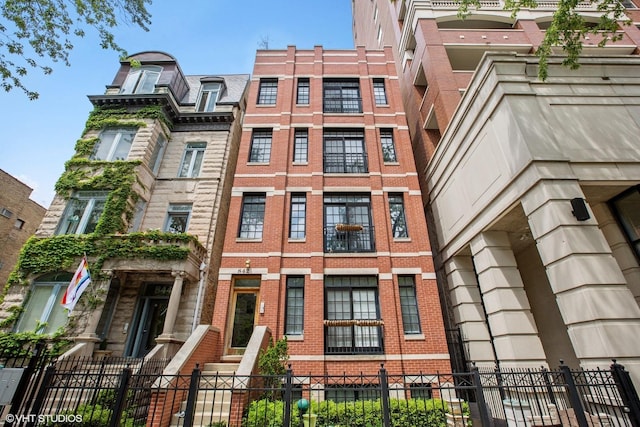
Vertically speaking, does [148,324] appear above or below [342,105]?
below

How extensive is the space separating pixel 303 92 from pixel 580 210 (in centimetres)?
1349

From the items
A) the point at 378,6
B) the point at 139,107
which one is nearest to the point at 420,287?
the point at 139,107

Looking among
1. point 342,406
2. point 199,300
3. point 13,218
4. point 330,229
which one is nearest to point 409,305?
point 330,229

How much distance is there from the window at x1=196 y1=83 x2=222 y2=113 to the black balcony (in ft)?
22.5

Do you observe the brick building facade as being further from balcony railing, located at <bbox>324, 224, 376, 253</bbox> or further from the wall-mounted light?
the wall-mounted light

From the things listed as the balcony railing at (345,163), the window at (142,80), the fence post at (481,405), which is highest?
the window at (142,80)

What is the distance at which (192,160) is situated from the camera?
15531 millimetres

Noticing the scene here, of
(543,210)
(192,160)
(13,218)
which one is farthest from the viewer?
(13,218)

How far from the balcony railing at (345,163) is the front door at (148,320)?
30.3 feet

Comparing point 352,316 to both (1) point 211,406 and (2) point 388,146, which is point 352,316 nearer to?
(1) point 211,406

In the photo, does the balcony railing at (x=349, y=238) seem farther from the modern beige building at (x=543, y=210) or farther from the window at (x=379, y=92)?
the window at (x=379, y=92)

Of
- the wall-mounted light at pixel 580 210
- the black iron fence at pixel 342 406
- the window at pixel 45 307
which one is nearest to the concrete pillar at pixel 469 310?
the black iron fence at pixel 342 406

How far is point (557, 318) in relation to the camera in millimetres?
9375

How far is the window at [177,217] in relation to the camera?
45.5ft
